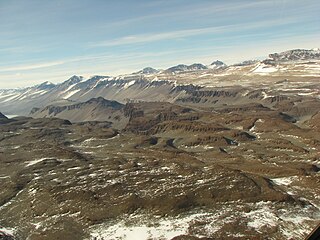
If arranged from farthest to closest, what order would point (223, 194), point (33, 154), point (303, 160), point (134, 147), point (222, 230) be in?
point (134, 147) < point (33, 154) < point (303, 160) < point (223, 194) < point (222, 230)

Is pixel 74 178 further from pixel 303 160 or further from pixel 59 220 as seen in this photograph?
pixel 303 160

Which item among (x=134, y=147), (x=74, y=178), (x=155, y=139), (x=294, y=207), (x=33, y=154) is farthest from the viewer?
(x=155, y=139)

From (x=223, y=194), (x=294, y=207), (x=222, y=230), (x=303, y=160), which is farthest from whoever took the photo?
(x=303, y=160)

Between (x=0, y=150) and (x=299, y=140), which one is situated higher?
→ (x=0, y=150)

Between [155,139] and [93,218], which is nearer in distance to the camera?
[93,218]

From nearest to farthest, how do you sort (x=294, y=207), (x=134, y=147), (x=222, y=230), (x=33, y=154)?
(x=222, y=230)
(x=294, y=207)
(x=33, y=154)
(x=134, y=147)

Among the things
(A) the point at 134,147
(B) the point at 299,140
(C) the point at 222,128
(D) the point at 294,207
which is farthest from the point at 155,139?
(D) the point at 294,207

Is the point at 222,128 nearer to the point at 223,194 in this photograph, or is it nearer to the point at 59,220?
the point at 223,194

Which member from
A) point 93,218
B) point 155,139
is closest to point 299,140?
point 155,139

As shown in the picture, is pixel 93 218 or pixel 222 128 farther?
pixel 222 128
